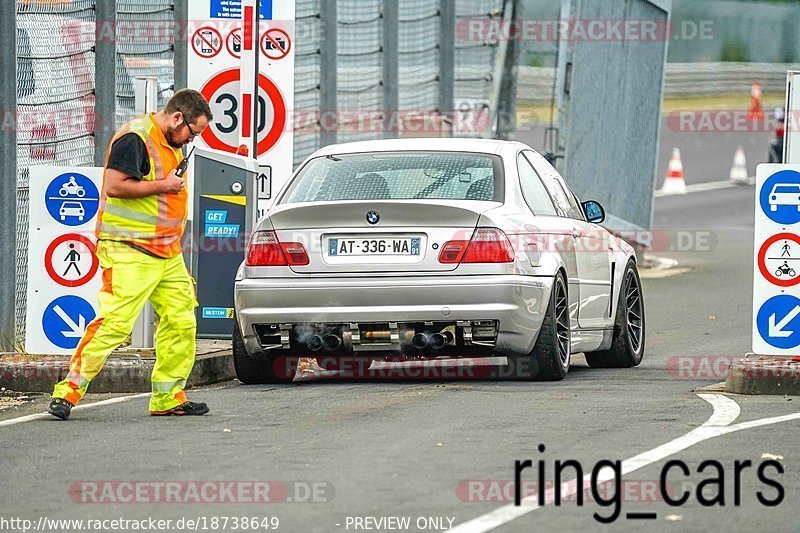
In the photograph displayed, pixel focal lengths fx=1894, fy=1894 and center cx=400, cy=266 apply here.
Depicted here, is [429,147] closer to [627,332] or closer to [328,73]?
[627,332]

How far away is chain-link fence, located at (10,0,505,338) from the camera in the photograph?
13703mm

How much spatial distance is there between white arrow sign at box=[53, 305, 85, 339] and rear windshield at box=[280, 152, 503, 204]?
1.50m

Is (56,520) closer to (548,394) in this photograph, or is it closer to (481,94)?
(548,394)

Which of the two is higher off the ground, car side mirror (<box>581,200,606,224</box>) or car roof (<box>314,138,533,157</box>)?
car roof (<box>314,138,533,157</box>)

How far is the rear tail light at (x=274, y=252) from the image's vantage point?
11023mm

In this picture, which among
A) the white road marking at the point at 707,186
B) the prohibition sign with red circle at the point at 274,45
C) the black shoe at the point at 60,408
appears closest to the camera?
the black shoe at the point at 60,408

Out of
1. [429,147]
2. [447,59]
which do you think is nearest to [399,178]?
[429,147]

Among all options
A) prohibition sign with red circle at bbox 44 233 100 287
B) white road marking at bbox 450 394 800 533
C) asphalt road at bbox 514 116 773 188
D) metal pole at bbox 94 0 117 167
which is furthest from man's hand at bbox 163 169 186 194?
asphalt road at bbox 514 116 773 188

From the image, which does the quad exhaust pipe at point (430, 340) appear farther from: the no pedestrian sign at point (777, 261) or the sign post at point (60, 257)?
the sign post at point (60, 257)

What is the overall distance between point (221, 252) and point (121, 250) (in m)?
3.22

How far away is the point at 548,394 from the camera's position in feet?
34.8

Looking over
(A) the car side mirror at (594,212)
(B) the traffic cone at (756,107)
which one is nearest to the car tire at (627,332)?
(A) the car side mirror at (594,212)

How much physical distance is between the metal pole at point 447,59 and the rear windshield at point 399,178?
12146mm

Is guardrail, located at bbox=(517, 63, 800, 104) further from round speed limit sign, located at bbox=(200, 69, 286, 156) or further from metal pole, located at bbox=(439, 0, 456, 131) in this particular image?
round speed limit sign, located at bbox=(200, 69, 286, 156)
